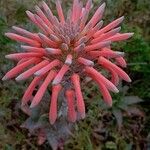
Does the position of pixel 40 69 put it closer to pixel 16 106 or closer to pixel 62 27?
pixel 62 27

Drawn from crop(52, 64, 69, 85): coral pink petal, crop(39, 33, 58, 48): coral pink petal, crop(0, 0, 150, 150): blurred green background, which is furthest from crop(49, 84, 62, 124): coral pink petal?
crop(0, 0, 150, 150): blurred green background

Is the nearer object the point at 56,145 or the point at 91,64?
the point at 91,64

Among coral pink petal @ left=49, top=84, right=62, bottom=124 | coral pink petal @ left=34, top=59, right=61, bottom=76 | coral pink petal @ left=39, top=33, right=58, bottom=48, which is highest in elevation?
coral pink petal @ left=39, top=33, right=58, bottom=48

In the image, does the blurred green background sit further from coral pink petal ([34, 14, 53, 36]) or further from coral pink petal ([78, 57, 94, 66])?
coral pink petal ([78, 57, 94, 66])

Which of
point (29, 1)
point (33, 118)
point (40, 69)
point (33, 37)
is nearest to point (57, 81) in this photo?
point (40, 69)

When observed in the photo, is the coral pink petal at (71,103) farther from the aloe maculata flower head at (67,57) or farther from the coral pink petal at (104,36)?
the coral pink petal at (104,36)

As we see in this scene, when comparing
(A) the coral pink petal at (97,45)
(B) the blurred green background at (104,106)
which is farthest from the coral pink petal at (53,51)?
(B) the blurred green background at (104,106)

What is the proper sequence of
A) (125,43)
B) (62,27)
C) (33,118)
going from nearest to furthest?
(62,27) → (33,118) → (125,43)

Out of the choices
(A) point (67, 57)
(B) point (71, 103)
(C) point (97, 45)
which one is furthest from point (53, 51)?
(B) point (71, 103)
